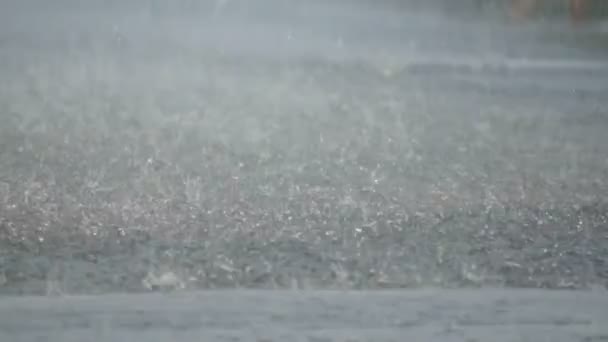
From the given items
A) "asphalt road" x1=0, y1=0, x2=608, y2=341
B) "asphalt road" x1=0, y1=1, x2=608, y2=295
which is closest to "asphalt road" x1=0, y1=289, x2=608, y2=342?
"asphalt road" x1=0, y1=0, x2=608, y2=341

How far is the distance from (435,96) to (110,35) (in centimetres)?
850

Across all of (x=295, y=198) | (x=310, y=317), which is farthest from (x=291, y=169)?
(x=310, y=317)

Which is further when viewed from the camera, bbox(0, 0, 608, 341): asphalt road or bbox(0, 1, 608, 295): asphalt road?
bbox(0, 1, 608, 295): asphalt road

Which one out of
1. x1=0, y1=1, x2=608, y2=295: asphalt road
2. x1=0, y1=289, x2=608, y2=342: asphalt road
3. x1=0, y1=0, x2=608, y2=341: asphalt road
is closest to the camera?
x1=0, y1=289, x2=608, y2=342: asphalt road

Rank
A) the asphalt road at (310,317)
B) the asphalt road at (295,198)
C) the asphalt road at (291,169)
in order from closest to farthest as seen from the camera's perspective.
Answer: the asphalt road at (310,317), the asphalt road at (295,198), the asphalt road at (291,169)

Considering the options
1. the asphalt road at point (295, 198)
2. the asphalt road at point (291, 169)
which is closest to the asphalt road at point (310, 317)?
the asphalt road at point (295, 198)

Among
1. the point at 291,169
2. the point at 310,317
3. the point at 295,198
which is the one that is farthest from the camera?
the point at 291,169

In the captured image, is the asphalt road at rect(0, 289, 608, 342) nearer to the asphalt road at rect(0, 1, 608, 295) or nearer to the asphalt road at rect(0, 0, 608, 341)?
the asphalt road at rect(0, 0, 608, 341)

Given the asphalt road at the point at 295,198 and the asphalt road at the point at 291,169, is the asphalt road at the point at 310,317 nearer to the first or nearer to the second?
the asphalt road at the point at 295,198

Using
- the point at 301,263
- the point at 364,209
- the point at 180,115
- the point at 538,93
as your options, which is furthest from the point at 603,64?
the point at 301,263

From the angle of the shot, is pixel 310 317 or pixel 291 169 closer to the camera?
pixel 310 317

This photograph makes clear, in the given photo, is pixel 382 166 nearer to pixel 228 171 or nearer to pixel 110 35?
pixel 228 171

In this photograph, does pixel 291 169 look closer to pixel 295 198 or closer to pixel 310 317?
pixel 295 198

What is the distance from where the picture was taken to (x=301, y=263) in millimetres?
8977
